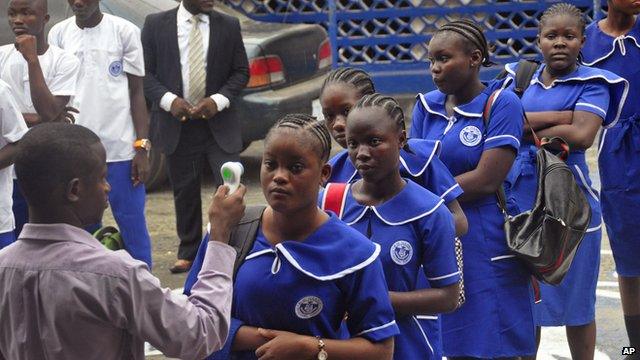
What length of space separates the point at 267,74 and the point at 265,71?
31 millimetres

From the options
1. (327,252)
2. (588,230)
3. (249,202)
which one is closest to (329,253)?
(327,252)

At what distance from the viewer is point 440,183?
14.3 ft

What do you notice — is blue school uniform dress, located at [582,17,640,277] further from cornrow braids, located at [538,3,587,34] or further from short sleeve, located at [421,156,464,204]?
short sleeve, located at [421,156,464,204]

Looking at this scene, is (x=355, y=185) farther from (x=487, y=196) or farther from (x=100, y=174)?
(x=100, y=174)

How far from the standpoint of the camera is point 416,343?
13.2ft

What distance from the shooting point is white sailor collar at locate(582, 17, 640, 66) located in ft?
20.0

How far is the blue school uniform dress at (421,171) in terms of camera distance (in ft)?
14.3

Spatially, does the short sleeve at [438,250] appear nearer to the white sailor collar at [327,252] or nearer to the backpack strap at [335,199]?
the backpack strap at [335,199]

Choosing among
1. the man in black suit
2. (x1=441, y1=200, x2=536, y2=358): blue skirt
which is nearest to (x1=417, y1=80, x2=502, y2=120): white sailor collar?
(x1=441, y1=200, x2=536, y2=358): blue skirt

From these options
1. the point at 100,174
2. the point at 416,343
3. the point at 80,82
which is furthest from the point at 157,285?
the point at 80,82

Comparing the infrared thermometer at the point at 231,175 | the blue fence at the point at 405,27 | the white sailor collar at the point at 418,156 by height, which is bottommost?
the blue fence at the point at 405,27

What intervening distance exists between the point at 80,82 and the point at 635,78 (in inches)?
120

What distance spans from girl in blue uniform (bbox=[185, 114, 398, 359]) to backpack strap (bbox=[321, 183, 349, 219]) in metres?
0.51

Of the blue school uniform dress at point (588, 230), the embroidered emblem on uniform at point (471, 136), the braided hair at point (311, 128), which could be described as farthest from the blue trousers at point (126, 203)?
the braided hair at point (311, 128)
